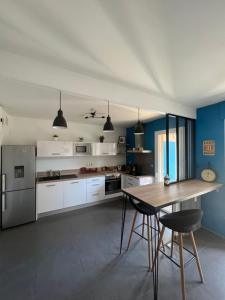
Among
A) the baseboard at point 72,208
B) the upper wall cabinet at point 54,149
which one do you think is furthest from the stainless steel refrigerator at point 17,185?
the upper wall cabinet at point 54,149

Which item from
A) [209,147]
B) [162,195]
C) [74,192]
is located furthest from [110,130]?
[74,192]

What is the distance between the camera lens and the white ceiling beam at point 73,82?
4.38 feet

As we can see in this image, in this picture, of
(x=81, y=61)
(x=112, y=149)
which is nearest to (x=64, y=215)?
(x=112, y=149)

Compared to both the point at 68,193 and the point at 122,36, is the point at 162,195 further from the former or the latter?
the point at 68,193

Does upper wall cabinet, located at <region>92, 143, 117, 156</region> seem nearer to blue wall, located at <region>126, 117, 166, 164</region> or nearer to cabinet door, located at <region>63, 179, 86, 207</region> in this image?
blue wall, located at <region>126, 117, 166, 164</region>

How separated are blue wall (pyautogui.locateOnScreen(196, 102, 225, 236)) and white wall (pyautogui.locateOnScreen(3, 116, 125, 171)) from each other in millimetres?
2701

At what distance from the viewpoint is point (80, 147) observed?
4.18m

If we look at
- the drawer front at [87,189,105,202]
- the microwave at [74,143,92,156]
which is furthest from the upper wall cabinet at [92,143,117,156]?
the drawer front at [87,189,105,202]

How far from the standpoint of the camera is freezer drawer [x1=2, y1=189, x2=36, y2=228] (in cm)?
279

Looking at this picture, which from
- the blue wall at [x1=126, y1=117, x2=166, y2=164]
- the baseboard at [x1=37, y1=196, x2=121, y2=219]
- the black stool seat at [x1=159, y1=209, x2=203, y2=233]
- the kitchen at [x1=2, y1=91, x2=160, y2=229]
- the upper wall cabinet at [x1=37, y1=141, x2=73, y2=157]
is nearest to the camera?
the black stool seat at [x1=159, y1=209, x2=203, y2=233]

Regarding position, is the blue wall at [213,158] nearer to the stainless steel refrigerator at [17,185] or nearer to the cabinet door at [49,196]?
the cabinet door at [49,196]

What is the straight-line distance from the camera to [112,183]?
4320 mm

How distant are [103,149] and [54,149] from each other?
4.62 feet

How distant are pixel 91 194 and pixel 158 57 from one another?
11.2 feet
